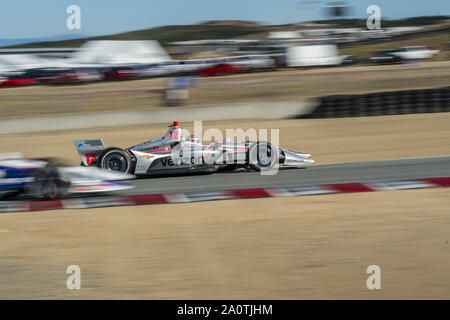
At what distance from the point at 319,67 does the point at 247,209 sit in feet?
99.8

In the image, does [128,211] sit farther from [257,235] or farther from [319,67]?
[319,67]

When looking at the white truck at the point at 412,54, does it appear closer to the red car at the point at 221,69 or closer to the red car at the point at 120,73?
the red car at the point at 221,69

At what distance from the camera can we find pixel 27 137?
56.5ft

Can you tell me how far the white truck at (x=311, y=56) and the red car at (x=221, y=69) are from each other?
3.76 m

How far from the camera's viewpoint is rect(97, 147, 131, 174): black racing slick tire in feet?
35.2

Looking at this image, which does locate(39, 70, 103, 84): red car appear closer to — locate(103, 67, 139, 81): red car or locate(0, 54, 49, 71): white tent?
locate(103, 67, 139, 81): red car

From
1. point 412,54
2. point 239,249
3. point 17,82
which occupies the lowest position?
point 239,249

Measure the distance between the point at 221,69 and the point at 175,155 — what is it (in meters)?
24.6

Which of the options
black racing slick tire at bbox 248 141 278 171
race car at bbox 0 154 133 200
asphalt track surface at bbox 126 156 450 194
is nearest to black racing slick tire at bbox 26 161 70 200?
race car at bbox 0 154 133 200

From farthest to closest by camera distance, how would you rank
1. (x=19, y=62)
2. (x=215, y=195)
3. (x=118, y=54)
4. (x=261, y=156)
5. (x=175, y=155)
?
1. (x=118, y=54)
2. (x=19, y=62)
3. (x=261, y=156)
4. (x=175, y=155)
5. (x=215, y=195)

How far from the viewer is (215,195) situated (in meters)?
9.48

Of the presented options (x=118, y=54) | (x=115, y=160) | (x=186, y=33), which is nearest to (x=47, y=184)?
(x=115, y=160)

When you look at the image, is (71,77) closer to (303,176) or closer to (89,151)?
(89,151)

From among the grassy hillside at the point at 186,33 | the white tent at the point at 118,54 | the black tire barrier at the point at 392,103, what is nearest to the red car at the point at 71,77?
the white tent at the point at 118,54
